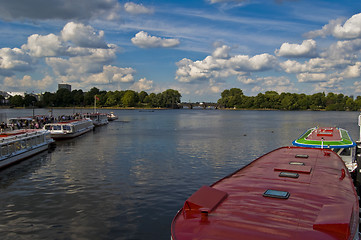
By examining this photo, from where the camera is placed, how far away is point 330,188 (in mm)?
Result: 12812

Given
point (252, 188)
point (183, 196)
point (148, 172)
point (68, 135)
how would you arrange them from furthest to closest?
point (68, 135), point (148, 172), point (183, 196), point (252, 188)

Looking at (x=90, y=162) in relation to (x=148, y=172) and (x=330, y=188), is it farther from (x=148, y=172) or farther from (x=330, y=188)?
(x=330, y=188)

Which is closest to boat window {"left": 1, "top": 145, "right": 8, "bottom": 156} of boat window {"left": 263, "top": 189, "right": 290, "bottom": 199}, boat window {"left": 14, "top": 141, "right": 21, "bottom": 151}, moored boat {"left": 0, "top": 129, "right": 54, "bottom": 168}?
moored boat {"left": 0, "top": 129, "right": 54, "bottom": 168}

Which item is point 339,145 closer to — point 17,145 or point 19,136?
point 17,145

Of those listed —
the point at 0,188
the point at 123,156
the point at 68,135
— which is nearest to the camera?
the point at 0,188

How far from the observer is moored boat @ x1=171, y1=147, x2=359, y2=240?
845 cm

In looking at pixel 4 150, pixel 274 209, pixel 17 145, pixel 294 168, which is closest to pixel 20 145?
pixel 17 145

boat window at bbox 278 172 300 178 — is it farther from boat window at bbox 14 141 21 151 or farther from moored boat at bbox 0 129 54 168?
boat window at bbox 14 141 21 151

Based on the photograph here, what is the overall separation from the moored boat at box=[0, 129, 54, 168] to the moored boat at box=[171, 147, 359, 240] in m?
32.2

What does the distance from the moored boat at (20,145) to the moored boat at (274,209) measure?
1269 inches

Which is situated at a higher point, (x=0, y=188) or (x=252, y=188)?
(x=252, y=188)

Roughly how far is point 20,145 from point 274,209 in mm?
40817

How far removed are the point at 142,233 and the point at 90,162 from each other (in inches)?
955

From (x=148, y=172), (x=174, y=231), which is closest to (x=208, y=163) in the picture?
(x=148, y=172)
